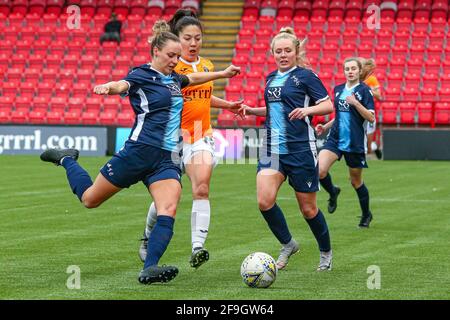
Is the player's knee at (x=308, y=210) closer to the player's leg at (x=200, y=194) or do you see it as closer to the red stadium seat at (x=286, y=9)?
the player's leg at (x=200, y=194)

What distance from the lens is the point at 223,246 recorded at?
11.1 meters

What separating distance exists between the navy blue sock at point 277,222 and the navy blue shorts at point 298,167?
0.30m

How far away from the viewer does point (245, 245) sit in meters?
11.2

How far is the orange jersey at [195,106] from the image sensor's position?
406 inches

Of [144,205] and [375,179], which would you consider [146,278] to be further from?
[375,179]

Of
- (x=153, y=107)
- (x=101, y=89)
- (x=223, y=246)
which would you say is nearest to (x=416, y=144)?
(x=223, y=246)

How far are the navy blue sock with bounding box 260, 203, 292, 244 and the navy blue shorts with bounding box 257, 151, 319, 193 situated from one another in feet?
0.99

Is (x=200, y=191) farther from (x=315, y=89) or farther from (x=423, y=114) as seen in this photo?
(x=423, y=114)

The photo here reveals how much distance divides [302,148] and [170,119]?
1.37 m

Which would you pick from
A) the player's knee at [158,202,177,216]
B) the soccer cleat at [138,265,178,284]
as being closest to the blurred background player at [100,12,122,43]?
the player's knee at [158,202,177,216]

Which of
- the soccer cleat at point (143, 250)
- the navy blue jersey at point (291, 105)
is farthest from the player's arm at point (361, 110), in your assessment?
the soccer cleat at point (143, 250)

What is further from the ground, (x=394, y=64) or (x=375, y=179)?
(x=394, y=64)

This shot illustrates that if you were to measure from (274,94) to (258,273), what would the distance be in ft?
6.38
